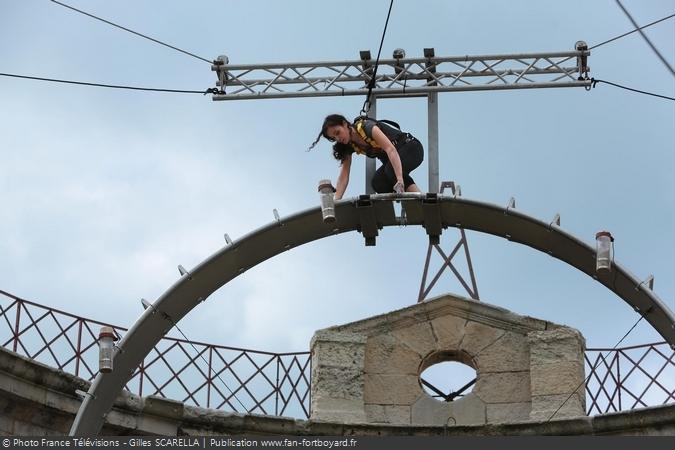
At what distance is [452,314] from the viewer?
80.2 feet

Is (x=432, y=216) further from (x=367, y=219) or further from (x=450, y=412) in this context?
(x=450, y=412)

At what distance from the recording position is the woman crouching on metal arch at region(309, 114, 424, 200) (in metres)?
18.5

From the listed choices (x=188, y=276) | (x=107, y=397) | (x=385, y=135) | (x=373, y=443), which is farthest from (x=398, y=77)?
(x=373, y=443)

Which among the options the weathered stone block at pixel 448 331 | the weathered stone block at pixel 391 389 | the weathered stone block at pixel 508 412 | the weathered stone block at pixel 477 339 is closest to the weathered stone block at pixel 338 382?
the weathered stone block at pixel 391 389

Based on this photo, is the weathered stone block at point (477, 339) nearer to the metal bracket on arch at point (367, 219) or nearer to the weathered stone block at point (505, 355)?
the weathered stone block at point (505, 355)

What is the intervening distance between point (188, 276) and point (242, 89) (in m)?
2.58

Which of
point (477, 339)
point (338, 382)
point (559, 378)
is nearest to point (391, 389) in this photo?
point (338, 382)

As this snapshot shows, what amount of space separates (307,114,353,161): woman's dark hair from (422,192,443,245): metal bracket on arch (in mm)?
1021

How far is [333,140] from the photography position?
18578 millimetres

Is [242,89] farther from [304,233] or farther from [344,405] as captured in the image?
[344,405]

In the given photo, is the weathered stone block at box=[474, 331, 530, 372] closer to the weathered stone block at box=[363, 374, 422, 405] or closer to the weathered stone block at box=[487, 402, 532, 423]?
the weathered stone block at box=[487, 402, 532, 423]

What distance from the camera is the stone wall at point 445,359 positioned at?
23906 mm

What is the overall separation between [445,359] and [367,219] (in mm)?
6726

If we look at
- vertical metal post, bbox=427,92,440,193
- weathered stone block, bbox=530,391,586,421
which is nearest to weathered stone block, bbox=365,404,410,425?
weathered stone block, bbox=530,391,586,421
